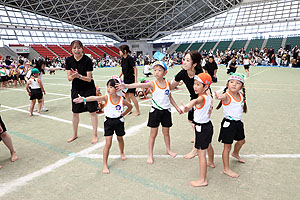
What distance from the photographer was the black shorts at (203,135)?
2752mm

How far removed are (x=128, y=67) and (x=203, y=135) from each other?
13.3 feet

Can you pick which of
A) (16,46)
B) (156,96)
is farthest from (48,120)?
(16,46)

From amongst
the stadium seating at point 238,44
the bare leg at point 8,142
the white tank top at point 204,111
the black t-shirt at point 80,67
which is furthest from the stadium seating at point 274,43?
the bare leg at point 8,142

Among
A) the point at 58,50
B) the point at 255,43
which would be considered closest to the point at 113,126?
the point at 58,50

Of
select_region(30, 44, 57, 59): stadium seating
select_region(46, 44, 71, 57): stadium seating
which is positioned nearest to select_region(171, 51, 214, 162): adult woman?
select_region(30, 44, 57, 59): stadium seating

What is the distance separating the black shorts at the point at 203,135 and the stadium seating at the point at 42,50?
4091cm

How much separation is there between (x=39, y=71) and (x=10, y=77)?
8.64m

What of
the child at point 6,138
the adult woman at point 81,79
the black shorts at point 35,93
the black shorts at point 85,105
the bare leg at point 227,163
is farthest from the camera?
the black shorts at point 35,93

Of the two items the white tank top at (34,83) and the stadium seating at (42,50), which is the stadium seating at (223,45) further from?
the white tank top at (34,83)

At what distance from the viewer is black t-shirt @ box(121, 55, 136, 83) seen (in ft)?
20.2

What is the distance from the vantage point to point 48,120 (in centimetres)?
614

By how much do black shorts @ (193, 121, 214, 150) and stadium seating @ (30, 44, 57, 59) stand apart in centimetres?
4091

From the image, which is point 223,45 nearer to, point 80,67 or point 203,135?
point 80,67

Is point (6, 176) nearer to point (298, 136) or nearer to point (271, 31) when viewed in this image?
point (298, 136)
